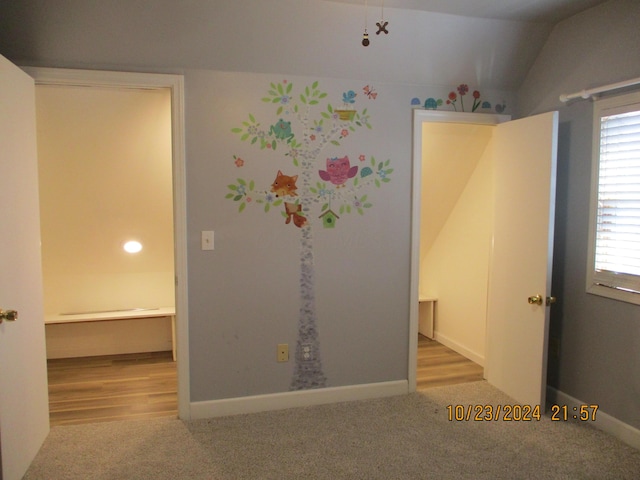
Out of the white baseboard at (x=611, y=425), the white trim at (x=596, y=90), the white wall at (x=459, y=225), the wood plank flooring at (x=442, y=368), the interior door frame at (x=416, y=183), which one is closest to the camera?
the white trim at (x=596, y=90)

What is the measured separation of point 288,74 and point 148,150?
1.30 metres

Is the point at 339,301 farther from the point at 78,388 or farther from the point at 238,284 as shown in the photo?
the point at 78,388

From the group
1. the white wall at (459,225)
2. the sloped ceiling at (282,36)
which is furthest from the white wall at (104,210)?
the white wall at (459,225)

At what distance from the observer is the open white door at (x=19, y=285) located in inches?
81.9

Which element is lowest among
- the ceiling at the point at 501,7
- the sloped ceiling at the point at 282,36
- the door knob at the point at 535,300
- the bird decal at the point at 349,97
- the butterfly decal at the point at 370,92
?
the door knob at the point at 535,300

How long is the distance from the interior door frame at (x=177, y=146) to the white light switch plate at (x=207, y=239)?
0.10 m

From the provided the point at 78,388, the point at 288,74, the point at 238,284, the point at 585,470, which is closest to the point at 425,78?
the point at 288,74

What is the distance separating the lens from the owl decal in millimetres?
2941

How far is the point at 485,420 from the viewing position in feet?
9.35

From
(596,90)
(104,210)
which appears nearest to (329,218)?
(596,90)

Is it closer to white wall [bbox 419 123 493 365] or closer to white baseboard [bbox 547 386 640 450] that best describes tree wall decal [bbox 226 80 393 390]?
white wall [bbox 419 123 493 365]

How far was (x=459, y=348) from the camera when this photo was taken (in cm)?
414

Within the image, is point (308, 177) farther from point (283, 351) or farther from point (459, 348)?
point (459, 348)

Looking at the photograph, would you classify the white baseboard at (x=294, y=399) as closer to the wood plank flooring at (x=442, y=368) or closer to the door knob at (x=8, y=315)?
the wood plank flooring at (x=442, y=368)
